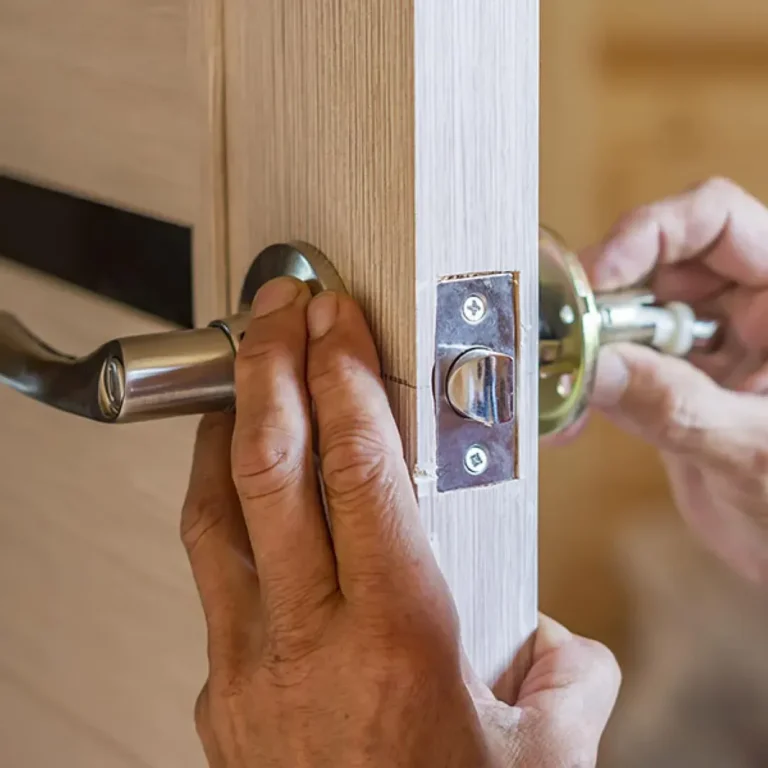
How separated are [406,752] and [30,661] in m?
0.30

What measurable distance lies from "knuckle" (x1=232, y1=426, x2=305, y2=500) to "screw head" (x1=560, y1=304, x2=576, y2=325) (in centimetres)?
17

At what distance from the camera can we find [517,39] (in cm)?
31

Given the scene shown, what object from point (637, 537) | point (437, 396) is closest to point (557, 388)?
point (437, 396)

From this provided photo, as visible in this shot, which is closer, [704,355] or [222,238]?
[222,238]

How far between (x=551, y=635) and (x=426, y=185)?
15cm

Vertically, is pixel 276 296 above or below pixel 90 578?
above

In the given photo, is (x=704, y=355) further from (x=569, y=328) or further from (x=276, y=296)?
(x=276, y=296)

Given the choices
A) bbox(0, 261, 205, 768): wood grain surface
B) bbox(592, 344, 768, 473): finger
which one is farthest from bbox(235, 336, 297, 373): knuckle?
bbox(592, 344, 768, 473): finger

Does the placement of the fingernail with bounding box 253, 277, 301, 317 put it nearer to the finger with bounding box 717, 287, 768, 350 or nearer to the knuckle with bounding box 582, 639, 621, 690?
the knuckle with bounding box 582, 639, 621, 690

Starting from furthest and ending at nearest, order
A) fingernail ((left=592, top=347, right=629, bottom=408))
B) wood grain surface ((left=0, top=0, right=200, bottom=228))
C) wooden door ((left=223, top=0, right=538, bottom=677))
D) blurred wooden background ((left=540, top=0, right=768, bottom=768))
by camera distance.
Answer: blurred wooden background ((left=540, top=0, right=768, bottom=768)) < fingernail ((left=592, top=347, right=629, bottom=408)) < wood grain surface ((left=0, top=0, right=200, bottom=228)) < wooden door ((left=223, top=0, right=538, bottom=677))

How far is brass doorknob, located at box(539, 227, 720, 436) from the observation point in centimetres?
46

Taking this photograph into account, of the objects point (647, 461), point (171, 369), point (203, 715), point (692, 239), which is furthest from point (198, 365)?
point (647, 461)

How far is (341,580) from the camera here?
1.07ft

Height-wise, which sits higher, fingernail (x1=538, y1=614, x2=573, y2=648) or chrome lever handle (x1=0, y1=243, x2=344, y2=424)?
chrome lever handle (x1=0, y1=243, x2=344, y2=424)
